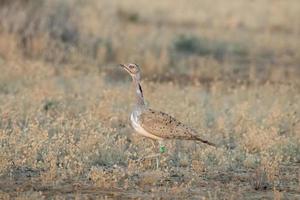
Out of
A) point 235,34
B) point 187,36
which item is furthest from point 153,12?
point 187,36

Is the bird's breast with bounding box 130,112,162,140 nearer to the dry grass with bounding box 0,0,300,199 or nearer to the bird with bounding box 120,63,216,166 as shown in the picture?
the bird with bounding box 120,63,216,166

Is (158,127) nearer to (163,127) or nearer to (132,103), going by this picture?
(163,127)

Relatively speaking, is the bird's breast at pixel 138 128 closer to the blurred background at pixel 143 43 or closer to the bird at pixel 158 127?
the bird at pixel 158 127

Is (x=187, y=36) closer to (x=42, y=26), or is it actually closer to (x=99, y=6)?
(x=99, y=6)

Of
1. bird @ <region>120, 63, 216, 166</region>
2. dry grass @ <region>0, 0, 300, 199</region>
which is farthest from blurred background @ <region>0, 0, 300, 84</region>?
bird @ <region>120, 63, 216, 166</region>

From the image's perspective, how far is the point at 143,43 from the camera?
1805 centimetres

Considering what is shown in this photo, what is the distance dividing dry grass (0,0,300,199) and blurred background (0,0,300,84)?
34mm

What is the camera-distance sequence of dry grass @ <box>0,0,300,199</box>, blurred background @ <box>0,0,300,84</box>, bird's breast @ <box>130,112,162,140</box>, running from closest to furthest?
1. dry grass @ <box>0,0,300,199</box>
2. bird's breast @ <box>130,112,162,140</box>
3. blurred background @ <box>0,0,300,84</box>

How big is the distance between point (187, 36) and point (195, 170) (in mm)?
11582

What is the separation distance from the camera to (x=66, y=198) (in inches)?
283

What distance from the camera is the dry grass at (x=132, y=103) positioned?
25.6 ft

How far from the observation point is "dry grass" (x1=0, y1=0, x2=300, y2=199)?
7809 mm

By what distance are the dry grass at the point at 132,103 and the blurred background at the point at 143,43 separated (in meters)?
0.03

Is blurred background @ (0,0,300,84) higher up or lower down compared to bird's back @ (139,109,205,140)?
higher up
